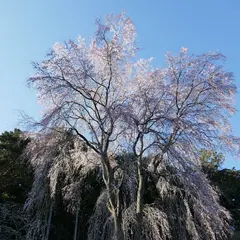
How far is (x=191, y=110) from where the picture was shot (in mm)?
5316

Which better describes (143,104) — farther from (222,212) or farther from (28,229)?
(28,229)

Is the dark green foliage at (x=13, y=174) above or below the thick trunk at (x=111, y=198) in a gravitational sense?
above

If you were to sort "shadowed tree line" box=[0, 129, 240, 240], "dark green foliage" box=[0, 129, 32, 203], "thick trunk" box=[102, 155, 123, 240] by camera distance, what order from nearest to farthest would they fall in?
"thick trunk" box=[102, 155, 123, 240]
"shadowed tree line" box=[0, 129, 240, 240]
"dark green foliage" box=[0, 129, 32, 203]

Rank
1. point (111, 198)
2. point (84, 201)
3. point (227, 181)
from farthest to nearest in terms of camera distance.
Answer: point (227, 181) → point (84, 201) → point (111, 198)

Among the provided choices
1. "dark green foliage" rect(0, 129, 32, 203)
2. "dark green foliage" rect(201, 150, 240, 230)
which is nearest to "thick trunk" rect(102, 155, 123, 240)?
"dark green foliage" rect(0, 129, 32, 203)

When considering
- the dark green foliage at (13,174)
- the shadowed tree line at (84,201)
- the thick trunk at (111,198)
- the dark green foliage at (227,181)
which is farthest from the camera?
the dark green foliage at (227,181)

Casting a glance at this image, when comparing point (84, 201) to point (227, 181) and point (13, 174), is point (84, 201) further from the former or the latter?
point (227, 181)

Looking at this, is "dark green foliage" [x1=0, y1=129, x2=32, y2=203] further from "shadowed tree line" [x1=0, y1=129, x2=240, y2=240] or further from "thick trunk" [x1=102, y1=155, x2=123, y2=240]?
"thick trunk" [x1=102, y1=155, x2=123, y2=240]

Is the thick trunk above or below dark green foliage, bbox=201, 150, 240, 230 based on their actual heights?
below

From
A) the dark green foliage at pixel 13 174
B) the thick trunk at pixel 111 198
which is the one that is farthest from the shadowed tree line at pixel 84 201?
the thick trunk at pixel 111 198

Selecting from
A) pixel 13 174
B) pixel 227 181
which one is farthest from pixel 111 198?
pixel 227 181

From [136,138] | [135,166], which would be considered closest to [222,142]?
[136,138]

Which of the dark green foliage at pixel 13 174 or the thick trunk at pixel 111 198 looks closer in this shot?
the thick trunk at pixel 111 198

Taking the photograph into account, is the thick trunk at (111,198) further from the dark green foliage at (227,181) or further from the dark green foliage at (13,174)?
the dark green foliage at (227,181)
